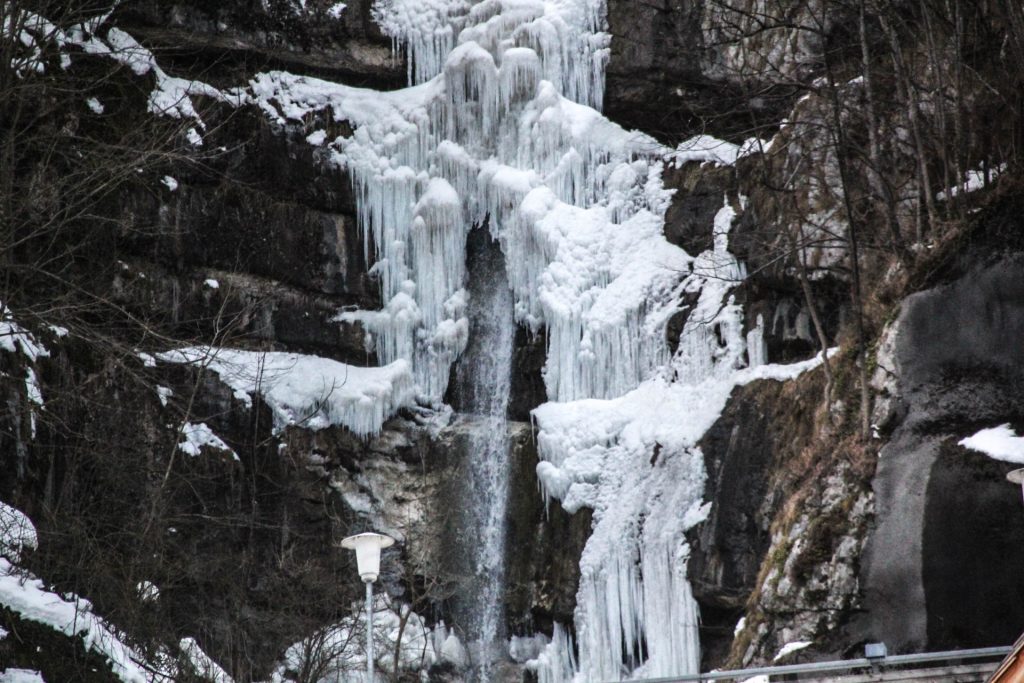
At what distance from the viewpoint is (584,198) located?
74.9 ft

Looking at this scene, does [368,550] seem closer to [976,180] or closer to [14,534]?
[14,534]

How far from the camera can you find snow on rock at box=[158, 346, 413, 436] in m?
22.6

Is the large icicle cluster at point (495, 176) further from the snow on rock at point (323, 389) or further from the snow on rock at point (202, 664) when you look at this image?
the snow on rock at point (202, 664)

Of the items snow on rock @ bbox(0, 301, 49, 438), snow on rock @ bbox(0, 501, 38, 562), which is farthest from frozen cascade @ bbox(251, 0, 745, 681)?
snow on rock @ bbox(0, 501, 38, 562)

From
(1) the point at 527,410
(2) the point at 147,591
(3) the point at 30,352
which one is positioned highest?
(3) the point at 30,352

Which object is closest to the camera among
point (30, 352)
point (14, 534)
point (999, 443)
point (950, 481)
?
point (999, 443)

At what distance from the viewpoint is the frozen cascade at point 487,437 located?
2252cm

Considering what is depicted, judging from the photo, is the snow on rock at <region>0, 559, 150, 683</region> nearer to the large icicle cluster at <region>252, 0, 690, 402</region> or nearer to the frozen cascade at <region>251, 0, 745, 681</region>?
the frozen cascade at <region>251, 0, 745, 681</region>

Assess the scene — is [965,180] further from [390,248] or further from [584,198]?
[390,248]

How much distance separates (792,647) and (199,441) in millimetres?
11126

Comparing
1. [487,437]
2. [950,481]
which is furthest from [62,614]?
[487,437]

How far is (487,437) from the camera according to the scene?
77.2 feet

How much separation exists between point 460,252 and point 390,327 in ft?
5.55

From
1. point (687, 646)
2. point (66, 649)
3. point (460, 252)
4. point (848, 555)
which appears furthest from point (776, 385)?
point (66, 649)
